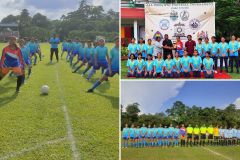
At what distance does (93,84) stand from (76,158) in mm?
875

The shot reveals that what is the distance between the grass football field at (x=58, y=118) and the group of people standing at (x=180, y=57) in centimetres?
131

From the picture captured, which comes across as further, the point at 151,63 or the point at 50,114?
the point at 151,63

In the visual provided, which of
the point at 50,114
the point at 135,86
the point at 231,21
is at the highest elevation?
the point at 231,21

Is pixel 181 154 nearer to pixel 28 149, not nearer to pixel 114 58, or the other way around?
pixel 114 58

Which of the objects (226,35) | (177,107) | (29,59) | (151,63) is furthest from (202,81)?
(226,35)

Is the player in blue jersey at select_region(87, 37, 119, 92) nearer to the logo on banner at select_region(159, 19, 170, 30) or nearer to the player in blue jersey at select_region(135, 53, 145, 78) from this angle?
the player in blue jersey at select_region(135, 53, 145, 78)

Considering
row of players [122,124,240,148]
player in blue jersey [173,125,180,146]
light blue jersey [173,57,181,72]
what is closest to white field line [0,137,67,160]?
row of players [122,124,240,148]

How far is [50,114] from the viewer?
3875 mm

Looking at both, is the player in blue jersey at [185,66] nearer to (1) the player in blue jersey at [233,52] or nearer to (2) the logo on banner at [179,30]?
(1) the player in blue jersey at [233,52]

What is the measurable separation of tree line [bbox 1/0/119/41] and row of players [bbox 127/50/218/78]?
1330 mm

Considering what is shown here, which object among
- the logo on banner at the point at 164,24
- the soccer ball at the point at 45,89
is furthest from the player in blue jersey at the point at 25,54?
the logo on banner at the point at 164,24

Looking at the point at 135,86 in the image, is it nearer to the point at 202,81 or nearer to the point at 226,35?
the point at 202,81

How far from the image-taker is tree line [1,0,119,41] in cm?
392

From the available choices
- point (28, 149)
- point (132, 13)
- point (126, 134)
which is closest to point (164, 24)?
point (132, 13)
